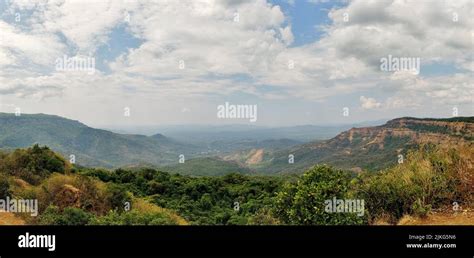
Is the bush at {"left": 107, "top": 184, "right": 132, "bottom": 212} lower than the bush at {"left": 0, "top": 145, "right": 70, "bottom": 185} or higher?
lower

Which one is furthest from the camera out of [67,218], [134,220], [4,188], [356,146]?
[356,146]

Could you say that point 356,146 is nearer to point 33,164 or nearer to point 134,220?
point 33,164

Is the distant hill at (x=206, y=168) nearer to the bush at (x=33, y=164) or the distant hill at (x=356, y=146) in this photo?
the distant hill at (x=356, y=146)

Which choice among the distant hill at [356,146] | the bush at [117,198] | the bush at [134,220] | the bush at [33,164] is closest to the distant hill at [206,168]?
the distant hill at [356,146]

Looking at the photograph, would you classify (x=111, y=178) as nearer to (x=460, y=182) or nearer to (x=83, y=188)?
(x=83, y=188)

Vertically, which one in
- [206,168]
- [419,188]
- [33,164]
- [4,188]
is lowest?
[206,168]

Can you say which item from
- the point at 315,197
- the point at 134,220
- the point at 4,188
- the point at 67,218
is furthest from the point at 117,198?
the point at 315,197

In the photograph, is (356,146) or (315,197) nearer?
(315,197)

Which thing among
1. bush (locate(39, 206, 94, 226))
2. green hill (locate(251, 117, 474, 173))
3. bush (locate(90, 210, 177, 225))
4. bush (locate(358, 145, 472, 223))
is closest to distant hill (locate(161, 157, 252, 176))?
green hill (locate(251, 117, 474, 173))

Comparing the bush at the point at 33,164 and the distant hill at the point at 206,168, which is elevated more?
the bush at the point at 33,164

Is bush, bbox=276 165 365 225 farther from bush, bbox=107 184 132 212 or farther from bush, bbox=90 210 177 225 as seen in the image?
bush, bbox=107 184 132 212
